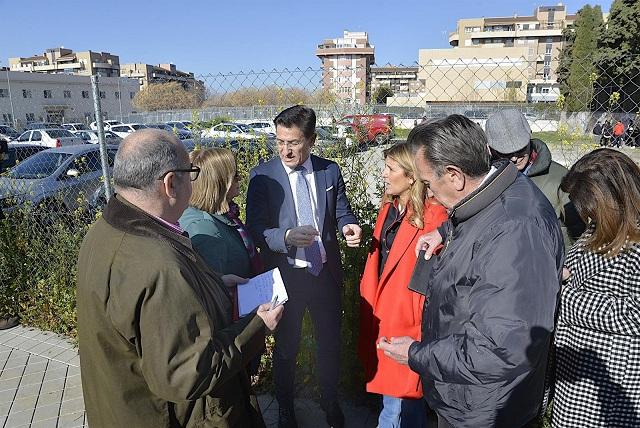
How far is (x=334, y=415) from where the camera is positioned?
2.80m

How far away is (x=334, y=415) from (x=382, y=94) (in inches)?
105

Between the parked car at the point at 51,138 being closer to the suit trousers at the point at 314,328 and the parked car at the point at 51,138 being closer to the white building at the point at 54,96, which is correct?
the suit trousers at the point at 314,328

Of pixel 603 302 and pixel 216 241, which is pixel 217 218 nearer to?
pixel 216 241

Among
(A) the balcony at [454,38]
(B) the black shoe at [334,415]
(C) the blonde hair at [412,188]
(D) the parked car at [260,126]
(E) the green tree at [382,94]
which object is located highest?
(A) the balcony at [454,38]

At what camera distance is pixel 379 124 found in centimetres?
369

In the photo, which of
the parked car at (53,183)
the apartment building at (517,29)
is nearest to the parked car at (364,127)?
the parked car at (53,183)

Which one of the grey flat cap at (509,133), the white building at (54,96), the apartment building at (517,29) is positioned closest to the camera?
the grey flat cap at (509,133)

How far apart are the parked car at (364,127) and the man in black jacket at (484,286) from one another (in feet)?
6.48

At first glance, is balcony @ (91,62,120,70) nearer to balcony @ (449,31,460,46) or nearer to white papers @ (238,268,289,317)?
balcony @ (449,31,460,46)

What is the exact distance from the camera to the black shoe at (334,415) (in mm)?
2803

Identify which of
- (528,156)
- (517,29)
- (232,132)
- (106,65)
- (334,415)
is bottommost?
(334,415)

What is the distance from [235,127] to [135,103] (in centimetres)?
5215

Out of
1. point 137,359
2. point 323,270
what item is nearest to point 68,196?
point 323,270

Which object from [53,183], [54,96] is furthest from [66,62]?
[53,183]
